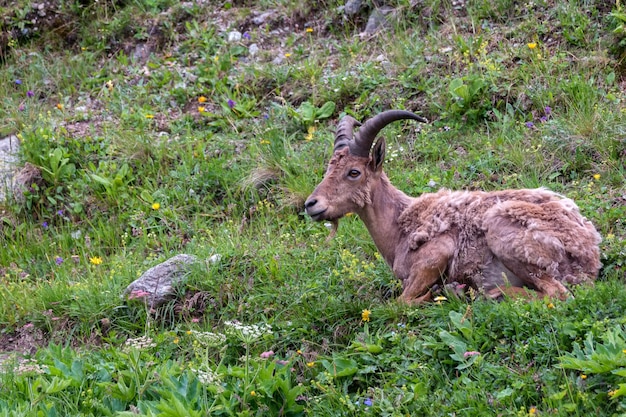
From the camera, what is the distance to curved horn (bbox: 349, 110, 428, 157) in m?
7.10

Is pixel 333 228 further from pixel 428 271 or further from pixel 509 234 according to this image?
pixel 509 234

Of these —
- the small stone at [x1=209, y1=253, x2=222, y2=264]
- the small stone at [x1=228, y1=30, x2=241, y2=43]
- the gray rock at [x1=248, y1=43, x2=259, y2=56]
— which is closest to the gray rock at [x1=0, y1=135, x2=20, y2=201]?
the small stone at [x1=228, y1=30, x2=241, y2=43]

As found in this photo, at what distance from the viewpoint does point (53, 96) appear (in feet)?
42.2

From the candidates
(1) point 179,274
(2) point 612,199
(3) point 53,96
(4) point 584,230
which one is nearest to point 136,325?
(1) point 179,274

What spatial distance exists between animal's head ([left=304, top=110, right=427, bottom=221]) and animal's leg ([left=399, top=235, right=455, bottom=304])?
2.67 feet

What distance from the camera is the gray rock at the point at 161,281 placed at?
8.01 metres

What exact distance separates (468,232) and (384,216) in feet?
2.81

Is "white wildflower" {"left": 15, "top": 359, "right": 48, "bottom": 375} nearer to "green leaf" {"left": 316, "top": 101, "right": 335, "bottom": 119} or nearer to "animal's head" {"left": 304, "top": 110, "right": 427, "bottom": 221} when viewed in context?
"animal's head" {"left": 304, "top": 110, "right": 427, "bottom": 221}

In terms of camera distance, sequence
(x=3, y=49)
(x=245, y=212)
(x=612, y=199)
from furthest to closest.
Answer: (x=3, y=49), (x=245, y=212), (x=612, y=199)

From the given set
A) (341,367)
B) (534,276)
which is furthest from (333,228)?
(534,276)

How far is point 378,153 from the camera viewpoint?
760cm

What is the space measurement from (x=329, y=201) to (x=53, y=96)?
6.94 m

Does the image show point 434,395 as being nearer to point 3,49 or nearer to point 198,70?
point 198,70

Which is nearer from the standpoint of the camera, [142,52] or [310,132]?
[310,132]
